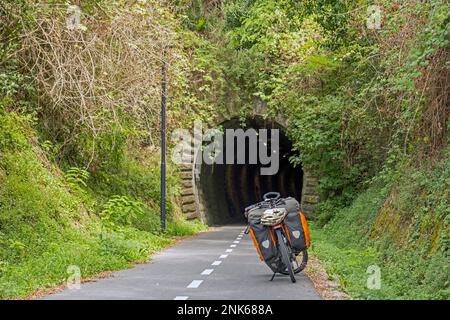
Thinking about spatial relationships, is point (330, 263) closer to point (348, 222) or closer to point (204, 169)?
point (348, 222)

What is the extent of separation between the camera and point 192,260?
16672 mm

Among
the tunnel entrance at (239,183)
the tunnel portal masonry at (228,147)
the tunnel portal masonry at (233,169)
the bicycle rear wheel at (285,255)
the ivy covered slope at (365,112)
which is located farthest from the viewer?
the tunnel entrance at (239,183)

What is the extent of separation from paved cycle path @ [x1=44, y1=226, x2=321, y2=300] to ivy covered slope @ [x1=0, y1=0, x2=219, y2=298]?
0.74 meters

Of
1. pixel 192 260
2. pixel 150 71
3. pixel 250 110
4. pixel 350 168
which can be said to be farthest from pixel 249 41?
pixel 192 260

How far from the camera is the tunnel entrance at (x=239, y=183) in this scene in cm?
3722

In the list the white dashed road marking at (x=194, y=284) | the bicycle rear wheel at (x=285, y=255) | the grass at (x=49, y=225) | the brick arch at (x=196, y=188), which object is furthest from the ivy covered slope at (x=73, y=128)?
the brick arch at (x=196, y=188)

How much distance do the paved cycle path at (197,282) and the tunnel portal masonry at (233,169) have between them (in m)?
13.1

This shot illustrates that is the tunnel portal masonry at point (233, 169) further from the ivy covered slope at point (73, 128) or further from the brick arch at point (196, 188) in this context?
the ivy covered slope at point (73, 128)

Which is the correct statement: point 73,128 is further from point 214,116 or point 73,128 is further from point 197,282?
point 214,116

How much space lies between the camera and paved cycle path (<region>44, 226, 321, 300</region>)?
10.7 m

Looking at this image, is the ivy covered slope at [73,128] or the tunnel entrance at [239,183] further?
the tunnel entrance at [239,183]

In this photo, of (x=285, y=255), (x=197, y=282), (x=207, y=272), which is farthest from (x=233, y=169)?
(x=285, y=255)

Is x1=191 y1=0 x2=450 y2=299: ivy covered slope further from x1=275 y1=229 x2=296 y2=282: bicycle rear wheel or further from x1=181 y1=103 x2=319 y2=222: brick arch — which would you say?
x1=275 y1=229 x2=296 y2=282: bicycle rear wheel

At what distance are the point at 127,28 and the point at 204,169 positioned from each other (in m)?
17.4
